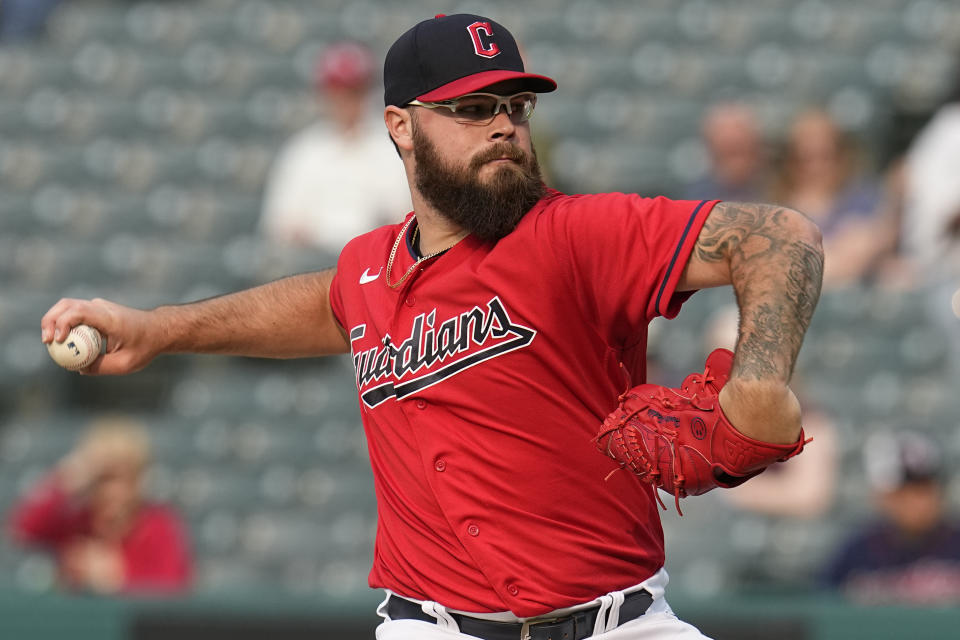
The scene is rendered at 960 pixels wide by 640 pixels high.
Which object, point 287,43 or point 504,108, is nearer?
point 504,108

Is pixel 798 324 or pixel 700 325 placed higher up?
pixel 700 325

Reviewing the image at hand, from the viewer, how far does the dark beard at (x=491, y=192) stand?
113 inches

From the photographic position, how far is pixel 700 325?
754 centimetres

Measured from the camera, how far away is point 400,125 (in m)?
3.12

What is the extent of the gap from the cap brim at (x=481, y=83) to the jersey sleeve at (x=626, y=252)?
0.92 feet

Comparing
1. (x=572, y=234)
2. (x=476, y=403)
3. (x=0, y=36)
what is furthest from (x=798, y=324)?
(x=0, y=36)

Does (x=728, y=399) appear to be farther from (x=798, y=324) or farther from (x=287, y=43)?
(x=287, y=43)

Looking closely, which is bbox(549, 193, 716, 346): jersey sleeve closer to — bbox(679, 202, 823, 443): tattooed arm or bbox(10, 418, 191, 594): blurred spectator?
bbox(679, 202, 823, 443): tattooed arm

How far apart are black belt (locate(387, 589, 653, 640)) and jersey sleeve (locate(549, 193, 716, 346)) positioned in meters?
0.59

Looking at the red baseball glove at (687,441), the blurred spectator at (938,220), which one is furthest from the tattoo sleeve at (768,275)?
the blurred spectator at (938,220)

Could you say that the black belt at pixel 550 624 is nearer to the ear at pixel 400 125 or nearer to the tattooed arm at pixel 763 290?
the tattooed arm at pixel 763 290

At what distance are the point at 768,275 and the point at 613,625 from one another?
90 cm

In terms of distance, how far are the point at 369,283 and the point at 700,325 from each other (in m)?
4.56

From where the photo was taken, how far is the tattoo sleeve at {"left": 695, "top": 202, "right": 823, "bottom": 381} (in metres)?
2.42
